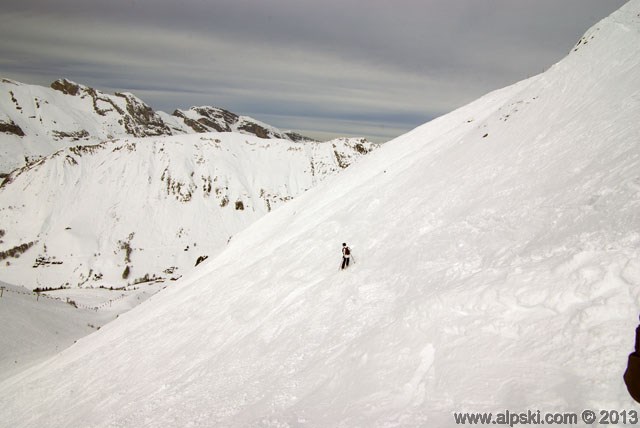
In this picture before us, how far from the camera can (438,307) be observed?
761cm

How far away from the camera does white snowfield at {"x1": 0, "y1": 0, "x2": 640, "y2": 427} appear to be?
5.52 metres

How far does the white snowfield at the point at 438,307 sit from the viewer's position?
552cm

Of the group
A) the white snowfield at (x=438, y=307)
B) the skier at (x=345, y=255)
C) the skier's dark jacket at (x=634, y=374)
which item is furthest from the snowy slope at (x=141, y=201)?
the skier's dark jacket at (x=634, y=374)

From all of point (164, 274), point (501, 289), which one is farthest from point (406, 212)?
point (164, 274)

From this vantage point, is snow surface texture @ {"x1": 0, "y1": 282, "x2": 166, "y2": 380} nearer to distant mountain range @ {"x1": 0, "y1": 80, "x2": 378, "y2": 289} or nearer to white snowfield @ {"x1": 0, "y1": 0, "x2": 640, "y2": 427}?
white snowfield @ {"x1": 0, "y1": 0, "x2": 640, "y2": 427}

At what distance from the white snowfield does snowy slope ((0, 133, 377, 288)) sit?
238 feet

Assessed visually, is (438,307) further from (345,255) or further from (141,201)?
(141,201)

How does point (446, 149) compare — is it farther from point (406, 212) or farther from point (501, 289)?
point (501, 289)

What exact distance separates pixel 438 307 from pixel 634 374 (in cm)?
384

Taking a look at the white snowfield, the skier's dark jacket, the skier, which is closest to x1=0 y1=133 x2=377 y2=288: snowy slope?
the white snowfield

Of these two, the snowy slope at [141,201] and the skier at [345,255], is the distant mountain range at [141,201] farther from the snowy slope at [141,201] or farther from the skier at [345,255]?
the skier at [345,255]

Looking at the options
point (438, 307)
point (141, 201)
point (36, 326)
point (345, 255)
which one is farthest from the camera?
point (141, 201)

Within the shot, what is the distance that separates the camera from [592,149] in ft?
36.1

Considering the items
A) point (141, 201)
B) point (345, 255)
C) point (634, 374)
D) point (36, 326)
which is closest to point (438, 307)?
point (634, 374)
